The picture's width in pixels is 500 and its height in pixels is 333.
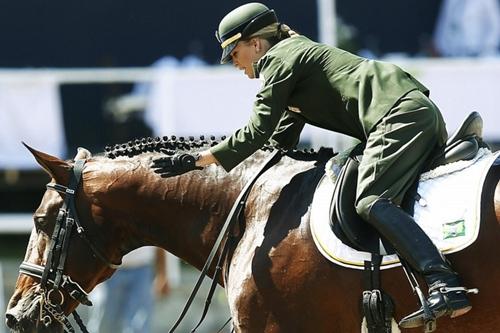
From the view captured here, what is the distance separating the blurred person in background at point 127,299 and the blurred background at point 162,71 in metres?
0.60

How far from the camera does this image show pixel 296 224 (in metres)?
5.62

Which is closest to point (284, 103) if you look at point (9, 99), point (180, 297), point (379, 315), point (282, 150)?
point (282, 150)

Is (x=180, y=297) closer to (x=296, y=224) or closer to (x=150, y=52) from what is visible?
(x=150, y=52)

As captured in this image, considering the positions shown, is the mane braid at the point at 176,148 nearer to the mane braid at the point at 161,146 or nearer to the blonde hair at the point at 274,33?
the mane braid at the point at 161,146

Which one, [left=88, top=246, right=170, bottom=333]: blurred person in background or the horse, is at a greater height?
the horse

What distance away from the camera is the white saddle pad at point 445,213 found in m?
5.24

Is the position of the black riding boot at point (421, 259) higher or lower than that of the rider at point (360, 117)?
lower

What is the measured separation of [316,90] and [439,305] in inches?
47.8

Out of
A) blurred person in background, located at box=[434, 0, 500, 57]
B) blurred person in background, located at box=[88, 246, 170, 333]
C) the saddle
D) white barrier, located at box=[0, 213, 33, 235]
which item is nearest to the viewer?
the saddle

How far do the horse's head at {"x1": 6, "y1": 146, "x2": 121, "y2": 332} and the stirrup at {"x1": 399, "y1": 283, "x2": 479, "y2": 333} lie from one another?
172 centimetres

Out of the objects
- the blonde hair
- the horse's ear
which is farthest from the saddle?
the horse's ear

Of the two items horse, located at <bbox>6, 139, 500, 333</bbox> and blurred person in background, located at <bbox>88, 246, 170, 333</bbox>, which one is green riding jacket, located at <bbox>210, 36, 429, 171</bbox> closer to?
horse, located at <bbox>6, 139, 500, 333</bbox>

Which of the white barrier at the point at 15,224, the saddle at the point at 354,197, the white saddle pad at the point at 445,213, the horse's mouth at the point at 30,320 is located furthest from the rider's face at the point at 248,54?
the white barrier at the point at 15,224

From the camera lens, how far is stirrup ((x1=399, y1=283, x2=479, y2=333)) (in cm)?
513
